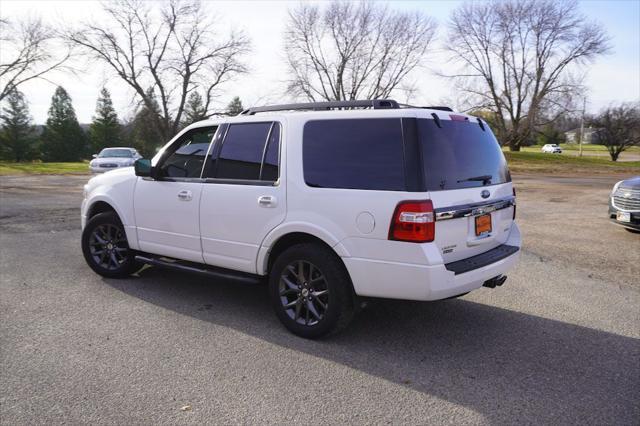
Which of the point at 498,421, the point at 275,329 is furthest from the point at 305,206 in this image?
the point at 498,421

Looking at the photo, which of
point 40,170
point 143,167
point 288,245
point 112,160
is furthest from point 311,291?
point 40,170

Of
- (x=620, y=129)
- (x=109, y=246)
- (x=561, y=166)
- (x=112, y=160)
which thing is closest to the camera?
(x=109, y=246)

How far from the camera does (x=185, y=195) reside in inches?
184

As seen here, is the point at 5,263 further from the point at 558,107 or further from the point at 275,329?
the point at 558,107

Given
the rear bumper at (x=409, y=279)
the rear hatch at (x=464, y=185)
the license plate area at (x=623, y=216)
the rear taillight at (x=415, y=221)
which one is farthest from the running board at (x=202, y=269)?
the license plate area at (x=623, y=216)

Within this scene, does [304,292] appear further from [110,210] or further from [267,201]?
[110,210]

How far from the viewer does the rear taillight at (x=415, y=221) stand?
3.34 meters

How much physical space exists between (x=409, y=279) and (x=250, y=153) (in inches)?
74.2

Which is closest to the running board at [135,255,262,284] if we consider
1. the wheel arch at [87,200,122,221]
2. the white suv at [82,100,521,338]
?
the white suv at [82,100,521,338]

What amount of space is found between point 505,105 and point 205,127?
48.2m

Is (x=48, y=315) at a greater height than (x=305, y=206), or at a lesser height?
lesser

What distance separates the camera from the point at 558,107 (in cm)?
4506

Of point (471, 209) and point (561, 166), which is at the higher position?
point (471, 209)

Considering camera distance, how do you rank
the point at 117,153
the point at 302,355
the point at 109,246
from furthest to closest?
the point at 117,153 → the point at 109,246 → the point at 302,355
